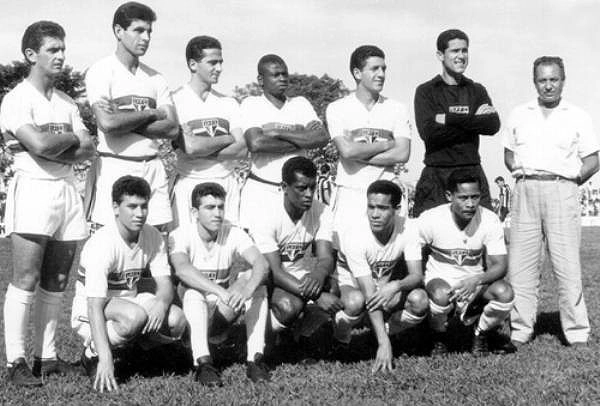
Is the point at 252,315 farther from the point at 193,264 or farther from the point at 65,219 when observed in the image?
the point at 65,219

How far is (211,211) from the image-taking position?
5.66 metres

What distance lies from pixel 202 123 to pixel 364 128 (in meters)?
1.44

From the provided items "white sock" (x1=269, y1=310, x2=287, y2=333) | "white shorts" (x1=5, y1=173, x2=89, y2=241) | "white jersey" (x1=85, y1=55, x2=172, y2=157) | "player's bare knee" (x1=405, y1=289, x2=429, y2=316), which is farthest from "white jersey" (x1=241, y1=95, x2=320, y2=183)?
"white shorts" (x1=5, y1=173, x2=89, y2=241)

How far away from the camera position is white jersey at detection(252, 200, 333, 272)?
603cm

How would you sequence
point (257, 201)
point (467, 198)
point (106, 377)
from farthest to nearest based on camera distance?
point (257, 201)
point (467, 198)
point (106, 377)

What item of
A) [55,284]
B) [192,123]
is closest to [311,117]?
[192,123]

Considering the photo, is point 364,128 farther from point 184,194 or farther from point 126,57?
point 126,57

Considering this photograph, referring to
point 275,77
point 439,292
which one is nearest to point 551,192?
point 439,292

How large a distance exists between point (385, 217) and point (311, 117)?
4.11 ft

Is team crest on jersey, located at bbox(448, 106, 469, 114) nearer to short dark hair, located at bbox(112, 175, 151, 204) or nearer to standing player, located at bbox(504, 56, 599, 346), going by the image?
standing player, located at bbox(504, 56, 599, 346)

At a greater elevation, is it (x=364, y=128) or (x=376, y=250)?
(x=364, y=128)

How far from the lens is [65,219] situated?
5523 mm

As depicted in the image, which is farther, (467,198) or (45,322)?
(467,198)

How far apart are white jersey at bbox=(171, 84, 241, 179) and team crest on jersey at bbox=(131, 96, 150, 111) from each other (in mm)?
451
